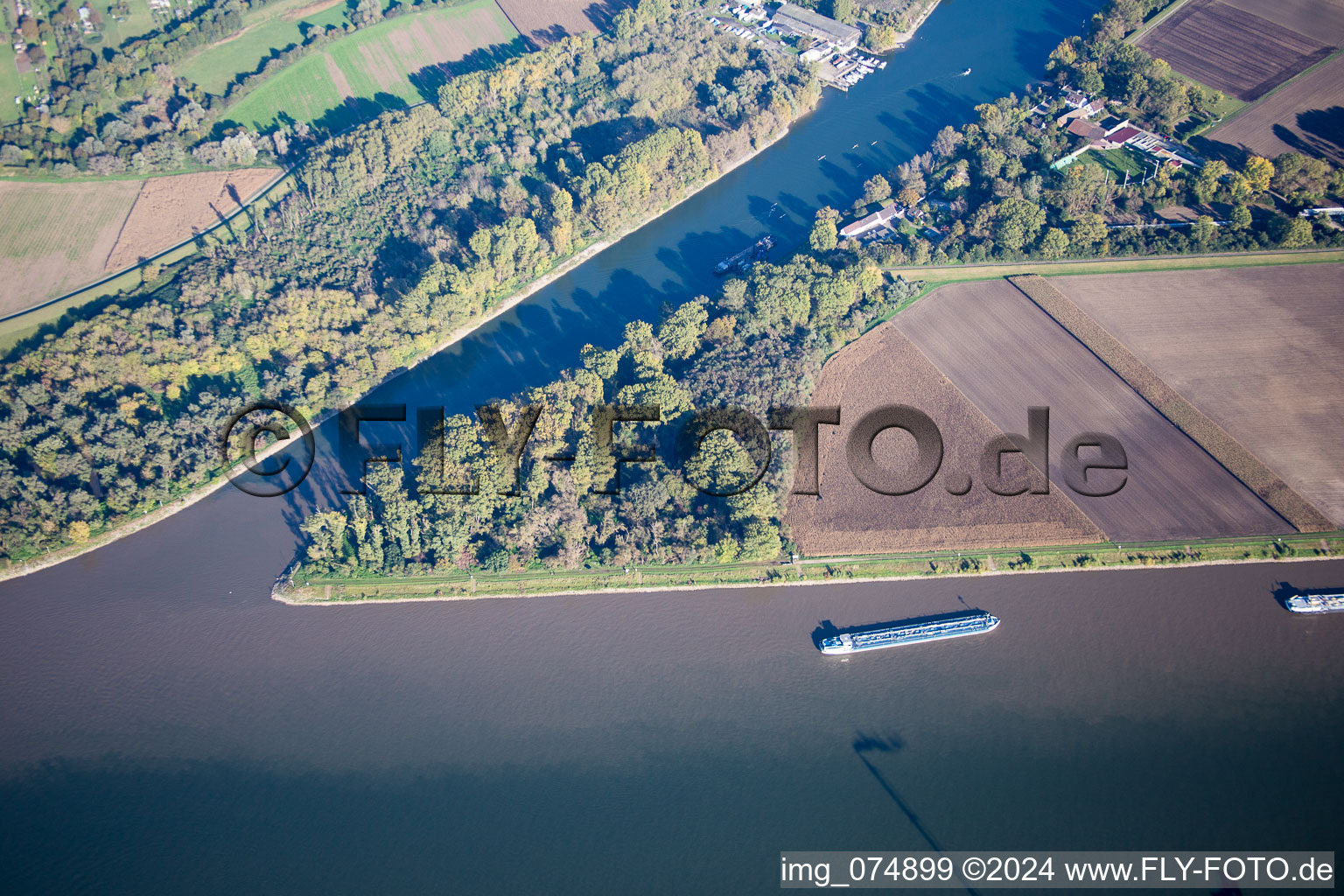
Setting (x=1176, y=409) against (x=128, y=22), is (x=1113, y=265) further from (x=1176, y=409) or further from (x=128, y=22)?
(x=128, y=22)

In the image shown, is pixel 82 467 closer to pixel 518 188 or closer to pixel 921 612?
pixel 518 188

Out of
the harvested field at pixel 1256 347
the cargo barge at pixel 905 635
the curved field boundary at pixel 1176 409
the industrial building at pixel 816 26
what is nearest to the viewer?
the cargo barge at pixel 905 635

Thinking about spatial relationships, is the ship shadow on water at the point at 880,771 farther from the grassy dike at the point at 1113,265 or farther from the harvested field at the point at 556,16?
the harvested field at the point at 556,16

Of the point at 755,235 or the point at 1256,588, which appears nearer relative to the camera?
the point at 1256,588

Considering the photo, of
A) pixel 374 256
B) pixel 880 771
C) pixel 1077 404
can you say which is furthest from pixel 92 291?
pixel 1077 404

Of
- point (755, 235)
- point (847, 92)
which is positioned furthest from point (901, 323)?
point (847, 92)

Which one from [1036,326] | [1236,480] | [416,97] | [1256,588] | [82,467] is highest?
[416,97]

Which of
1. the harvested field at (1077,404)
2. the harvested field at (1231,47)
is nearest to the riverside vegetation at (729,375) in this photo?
the harvested field at (1077,404)
